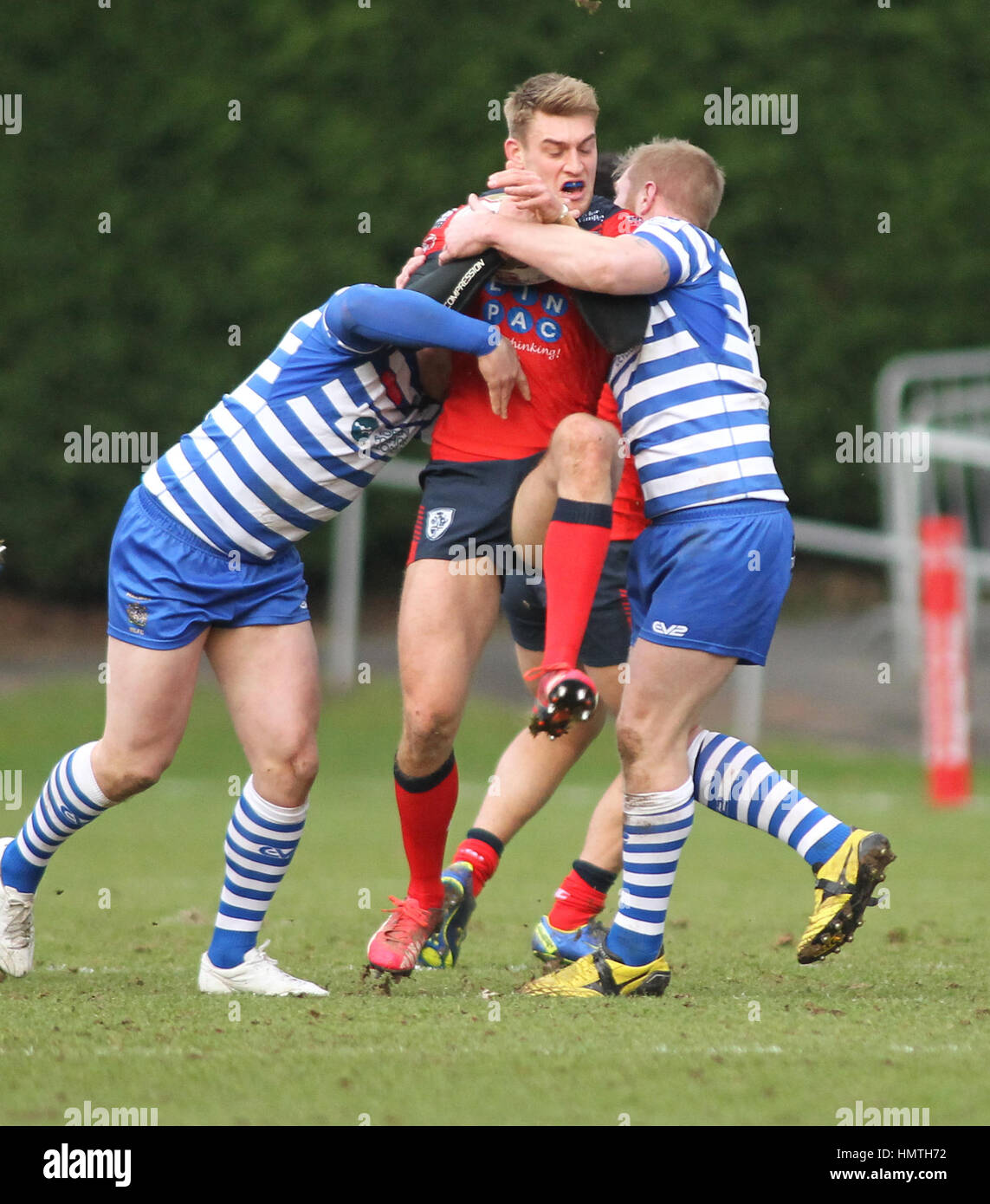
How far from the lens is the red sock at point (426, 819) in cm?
460

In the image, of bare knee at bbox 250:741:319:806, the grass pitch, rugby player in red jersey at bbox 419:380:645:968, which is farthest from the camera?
rugby player in red jersey at bbox 419:380:645:968

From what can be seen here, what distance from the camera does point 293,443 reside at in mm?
4285

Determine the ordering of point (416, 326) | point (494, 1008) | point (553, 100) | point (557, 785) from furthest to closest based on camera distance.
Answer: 1. point (557, 785)
2. point (553, 100)
3. point (416, 326)
4. point (494, 1008)

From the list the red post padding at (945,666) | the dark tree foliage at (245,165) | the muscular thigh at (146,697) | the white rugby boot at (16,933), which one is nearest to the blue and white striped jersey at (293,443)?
the muscular thigh at (146,697)

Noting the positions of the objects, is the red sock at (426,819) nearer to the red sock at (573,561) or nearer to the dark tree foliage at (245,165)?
the red sock at (573,561)

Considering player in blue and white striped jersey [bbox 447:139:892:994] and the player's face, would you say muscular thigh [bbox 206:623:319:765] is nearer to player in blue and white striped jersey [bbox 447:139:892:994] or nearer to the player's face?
player in blue and white striped jersey [bbox 447:139:892:994]

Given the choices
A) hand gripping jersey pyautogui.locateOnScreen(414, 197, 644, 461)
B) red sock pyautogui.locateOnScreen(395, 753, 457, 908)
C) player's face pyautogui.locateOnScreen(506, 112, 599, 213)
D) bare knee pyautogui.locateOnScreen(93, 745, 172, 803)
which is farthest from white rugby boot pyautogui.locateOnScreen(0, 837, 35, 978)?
player's face pyautogui.locateOnScreen(506, 112, 599, 213)

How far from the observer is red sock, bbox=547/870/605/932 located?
4895mm

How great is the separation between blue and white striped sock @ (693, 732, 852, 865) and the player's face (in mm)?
1414

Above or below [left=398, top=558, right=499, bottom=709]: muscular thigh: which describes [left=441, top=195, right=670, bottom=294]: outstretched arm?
above

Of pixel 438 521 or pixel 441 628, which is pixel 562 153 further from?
pixel 441 628

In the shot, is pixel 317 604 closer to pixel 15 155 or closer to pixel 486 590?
pixel 15 155

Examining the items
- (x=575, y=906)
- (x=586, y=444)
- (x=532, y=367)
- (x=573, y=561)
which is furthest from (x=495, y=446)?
(x=575, y=906)

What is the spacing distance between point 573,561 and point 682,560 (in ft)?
0.84
